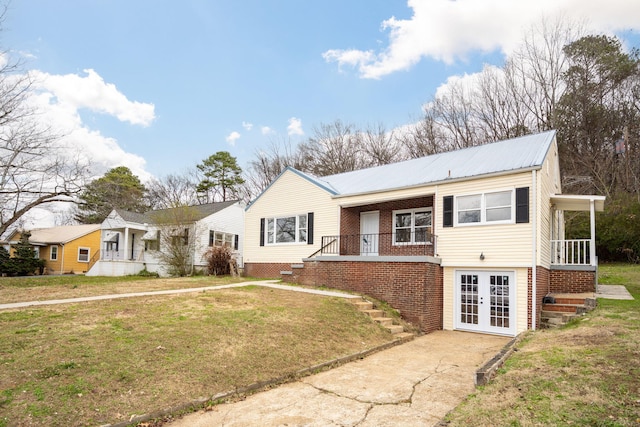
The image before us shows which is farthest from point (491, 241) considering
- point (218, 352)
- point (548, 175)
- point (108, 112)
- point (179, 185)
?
point (179, 185)

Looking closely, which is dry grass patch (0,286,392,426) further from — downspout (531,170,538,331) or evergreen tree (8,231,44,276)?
evergreen tree (8,231,44,276)

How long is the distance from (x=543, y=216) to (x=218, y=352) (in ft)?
32.0

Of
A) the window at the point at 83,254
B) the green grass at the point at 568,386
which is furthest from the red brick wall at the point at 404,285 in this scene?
the window at the point at 83,254

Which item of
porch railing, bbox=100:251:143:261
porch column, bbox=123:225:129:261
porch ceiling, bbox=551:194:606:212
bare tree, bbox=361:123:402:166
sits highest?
bare tree, bbox=361:123:402:166

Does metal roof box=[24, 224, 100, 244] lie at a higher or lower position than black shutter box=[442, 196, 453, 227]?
lower

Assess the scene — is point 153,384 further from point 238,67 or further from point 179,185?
point 179,185

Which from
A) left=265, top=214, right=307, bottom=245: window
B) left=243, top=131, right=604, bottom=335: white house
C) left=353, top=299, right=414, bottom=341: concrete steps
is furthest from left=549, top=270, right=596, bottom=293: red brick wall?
left=265, top=214, right=307, bottom=245: window

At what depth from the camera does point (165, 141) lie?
21516 millimetres

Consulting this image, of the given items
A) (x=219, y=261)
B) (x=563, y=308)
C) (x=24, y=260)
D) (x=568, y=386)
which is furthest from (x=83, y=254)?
(x=568, y=386)

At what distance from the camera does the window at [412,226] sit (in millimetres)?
13969

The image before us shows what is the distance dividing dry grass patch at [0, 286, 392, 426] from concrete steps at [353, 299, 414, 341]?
1.24 ft

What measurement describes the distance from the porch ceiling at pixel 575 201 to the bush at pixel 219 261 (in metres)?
14.1

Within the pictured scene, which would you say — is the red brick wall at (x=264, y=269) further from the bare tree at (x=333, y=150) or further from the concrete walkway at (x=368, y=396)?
the bare tree at (x=333, y=150)

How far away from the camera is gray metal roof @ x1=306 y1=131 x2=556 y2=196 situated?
452 inches
